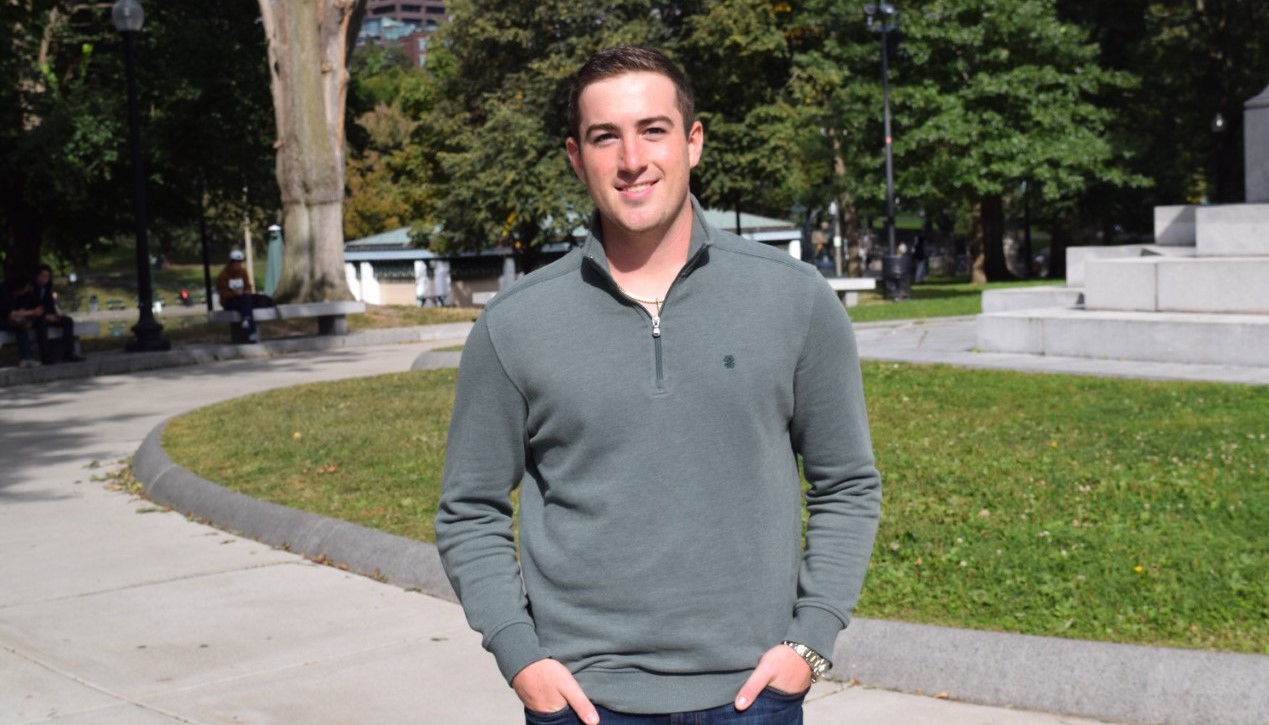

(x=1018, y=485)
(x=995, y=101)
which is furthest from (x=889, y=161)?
(x=1018, y=485)

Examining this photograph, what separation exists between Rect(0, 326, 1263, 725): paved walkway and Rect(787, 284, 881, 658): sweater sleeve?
8.22 ft

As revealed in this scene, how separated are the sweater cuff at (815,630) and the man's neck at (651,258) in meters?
0.61

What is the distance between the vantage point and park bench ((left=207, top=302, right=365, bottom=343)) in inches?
969

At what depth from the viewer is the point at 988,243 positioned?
45781mm

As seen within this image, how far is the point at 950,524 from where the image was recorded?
7.34 metres

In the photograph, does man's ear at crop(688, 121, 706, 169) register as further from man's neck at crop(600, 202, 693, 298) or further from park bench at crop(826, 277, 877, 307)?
park bench at crop(826, 277, 877, 307)

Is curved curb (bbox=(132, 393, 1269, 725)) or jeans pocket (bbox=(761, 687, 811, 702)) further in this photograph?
curved curb (bbox=(132, 393, 1269, 725))

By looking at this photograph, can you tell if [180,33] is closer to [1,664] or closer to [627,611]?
[1,664]

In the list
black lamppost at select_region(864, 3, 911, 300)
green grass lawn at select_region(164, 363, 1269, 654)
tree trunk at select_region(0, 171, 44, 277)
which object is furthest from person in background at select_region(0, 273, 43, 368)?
black lamppost at select_region(864, 3, 911, 300)

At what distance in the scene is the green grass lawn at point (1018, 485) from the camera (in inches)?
229

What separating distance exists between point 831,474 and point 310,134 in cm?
2582

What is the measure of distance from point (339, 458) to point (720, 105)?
34.4 metres

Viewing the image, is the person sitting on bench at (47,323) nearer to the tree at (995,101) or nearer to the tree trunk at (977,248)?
the tree at (995,101)

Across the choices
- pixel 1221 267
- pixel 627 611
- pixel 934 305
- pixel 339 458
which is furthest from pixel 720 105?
pixel 627 611
